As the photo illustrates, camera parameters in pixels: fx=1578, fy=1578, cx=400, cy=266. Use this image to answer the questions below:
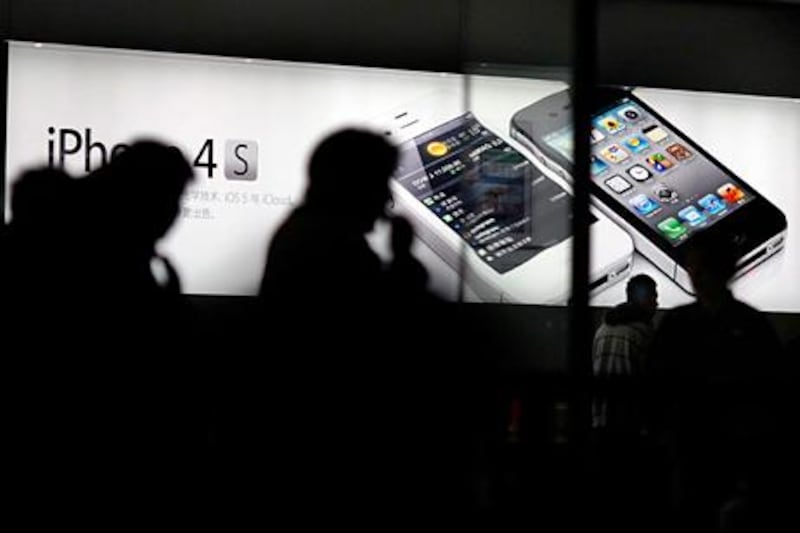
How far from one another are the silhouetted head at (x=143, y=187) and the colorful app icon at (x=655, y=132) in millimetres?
3606

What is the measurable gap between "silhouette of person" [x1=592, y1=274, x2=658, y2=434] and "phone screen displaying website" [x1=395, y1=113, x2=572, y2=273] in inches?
17.3

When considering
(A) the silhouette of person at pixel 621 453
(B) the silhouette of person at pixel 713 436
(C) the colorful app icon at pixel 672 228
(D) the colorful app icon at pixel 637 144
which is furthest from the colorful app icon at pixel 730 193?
(A) the silhouette of person at pixel 621 453

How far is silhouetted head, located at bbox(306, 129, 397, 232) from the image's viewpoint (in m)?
3.58

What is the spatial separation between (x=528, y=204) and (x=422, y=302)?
2.19 metres

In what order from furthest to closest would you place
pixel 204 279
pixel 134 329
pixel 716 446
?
pixel 204 279 → pixel 716 446 → pixel 134 329

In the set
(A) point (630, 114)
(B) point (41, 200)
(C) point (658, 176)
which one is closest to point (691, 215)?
(C) point (658, 176)

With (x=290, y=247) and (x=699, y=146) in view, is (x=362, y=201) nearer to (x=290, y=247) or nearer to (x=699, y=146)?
(x=290, y=247)

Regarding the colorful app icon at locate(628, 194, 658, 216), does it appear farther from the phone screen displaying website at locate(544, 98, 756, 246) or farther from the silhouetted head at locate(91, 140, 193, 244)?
the silhouetted head at locate(91, 140, 193, 244)

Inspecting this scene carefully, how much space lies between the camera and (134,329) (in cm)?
346

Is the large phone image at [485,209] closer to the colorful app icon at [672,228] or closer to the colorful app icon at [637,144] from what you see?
the colorful app icon at [672,228]

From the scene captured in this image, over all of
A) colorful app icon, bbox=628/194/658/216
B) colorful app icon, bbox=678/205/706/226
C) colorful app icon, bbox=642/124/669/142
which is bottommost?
colorful app icon, bbox=678/205/706/226

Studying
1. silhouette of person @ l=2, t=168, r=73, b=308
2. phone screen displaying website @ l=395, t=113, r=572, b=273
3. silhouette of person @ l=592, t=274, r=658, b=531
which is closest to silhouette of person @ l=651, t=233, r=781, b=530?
silhouette of person @ l=592, t=274, r=658, b=531

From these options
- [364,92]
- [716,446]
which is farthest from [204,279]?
[716,446]

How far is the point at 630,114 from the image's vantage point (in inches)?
268
